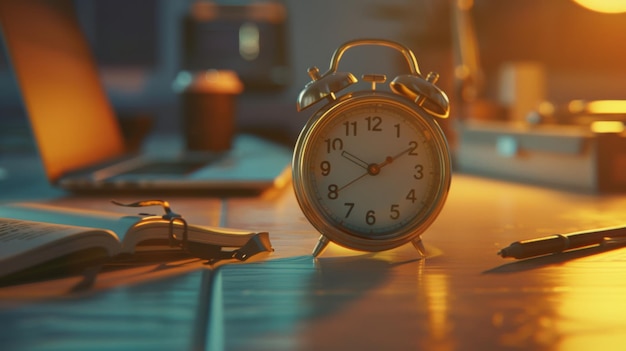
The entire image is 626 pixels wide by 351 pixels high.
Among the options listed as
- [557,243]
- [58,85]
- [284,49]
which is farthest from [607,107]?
[284,49]

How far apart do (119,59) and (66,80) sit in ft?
9.73

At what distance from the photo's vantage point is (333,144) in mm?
826

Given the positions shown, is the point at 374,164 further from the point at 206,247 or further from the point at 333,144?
the point at 206,247

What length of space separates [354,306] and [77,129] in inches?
42.7

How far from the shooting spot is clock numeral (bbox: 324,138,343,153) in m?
0.82

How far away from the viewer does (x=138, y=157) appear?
1872 mm

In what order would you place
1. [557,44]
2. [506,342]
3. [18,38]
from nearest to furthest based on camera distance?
[506,342] < [18,38] < [557,44]

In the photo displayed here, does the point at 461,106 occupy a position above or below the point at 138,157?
above

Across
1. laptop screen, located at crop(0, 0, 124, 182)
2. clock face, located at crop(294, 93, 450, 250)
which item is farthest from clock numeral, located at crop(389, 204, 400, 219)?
laptop screen, located at crop(0, 0, 124, 182)

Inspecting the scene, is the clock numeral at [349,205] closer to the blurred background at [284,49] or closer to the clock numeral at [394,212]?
the clock numeral at [394,212]

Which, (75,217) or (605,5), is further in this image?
(605,5)

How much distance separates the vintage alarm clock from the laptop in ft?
1.75

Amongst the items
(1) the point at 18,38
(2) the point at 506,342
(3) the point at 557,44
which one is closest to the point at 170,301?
(2) the point at 506,342

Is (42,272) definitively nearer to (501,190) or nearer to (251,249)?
(251,249)
